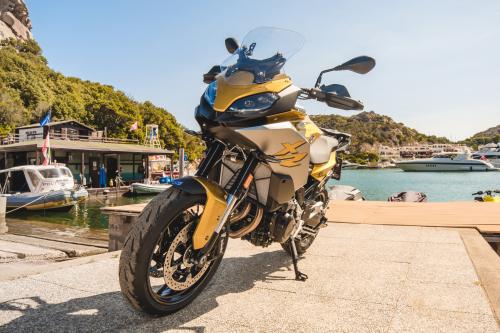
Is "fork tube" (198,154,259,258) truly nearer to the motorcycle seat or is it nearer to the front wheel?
the front wheel

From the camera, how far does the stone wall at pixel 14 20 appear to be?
7781cm

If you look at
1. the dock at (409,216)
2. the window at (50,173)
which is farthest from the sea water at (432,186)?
the window at (50,173)

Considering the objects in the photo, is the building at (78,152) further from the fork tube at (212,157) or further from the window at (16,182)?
the fork tube at (212,157)

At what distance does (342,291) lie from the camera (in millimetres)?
2479

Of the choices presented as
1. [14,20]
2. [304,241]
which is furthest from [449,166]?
[14,20]

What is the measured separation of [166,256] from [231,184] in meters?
0.62

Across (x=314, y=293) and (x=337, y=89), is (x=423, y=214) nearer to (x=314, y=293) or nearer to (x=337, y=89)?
(x=337, y=89)

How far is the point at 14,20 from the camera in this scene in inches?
3194

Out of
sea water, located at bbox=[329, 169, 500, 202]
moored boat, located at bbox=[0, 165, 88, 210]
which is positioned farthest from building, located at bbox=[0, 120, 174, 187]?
sea water, located at bbox=[329, 169, 500, 202]

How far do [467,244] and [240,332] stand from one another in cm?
289

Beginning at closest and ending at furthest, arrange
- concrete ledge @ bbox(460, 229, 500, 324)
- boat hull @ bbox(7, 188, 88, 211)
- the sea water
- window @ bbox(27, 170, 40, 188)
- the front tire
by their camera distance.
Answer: concrete ledge @ bbox(460, 229, 500, 324) < the front tire < boat hull @ bbox(7, 188, 88, 211) < window @ bbox(27, 170, 40, 188) < the sea water

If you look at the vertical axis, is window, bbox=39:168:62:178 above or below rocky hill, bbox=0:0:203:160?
below

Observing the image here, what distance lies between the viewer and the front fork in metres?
A: 1.98

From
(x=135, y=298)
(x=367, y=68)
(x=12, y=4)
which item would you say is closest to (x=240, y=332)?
(x=135, y=298)
